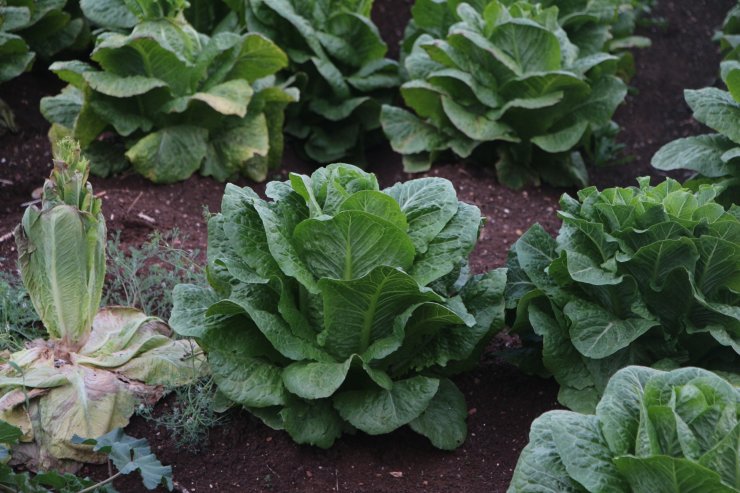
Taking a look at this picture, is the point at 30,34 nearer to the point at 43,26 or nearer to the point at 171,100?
the point at 43,26

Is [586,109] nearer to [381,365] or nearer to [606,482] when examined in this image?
[381,365]

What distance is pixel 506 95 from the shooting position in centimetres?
578

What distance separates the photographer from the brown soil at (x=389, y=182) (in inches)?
144

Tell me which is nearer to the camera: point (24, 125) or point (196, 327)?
point (196, 327)

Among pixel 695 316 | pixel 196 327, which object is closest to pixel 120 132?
pixel 196 327

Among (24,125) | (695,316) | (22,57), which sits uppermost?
(695,316)

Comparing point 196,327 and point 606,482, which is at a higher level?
point 606,482

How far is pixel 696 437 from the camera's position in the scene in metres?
2.71

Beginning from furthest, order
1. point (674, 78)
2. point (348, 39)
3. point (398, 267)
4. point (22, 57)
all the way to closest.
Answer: point (674, 78) < point (348, 39) < point (22, 57) < point (398, 267)

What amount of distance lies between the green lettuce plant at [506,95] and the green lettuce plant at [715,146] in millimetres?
756

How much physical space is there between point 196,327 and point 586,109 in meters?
3.21

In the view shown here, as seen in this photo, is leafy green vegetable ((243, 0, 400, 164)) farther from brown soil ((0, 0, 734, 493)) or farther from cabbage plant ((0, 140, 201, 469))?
cabbage plant ((0, 140, 201, 469))

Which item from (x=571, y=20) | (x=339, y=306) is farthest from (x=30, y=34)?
(x=339, y=306)

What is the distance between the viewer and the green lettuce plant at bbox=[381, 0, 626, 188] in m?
5.60
